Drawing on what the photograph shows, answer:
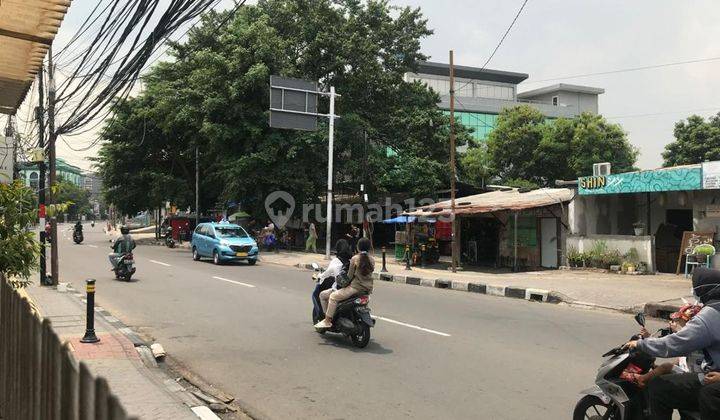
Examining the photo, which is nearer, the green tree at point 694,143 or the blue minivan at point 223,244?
the blue minivan at point 223,244

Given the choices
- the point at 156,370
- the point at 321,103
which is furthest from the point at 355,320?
the point at 321,103

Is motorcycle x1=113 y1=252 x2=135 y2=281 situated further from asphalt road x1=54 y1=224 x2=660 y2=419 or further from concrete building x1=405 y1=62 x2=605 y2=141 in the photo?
concrete building x1=405 y1=62 x2=605 y2=141

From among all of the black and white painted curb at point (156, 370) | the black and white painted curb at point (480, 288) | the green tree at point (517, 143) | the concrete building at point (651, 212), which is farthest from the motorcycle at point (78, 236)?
the concrete building at point (651, 212)

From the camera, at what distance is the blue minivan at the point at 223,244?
21.6m

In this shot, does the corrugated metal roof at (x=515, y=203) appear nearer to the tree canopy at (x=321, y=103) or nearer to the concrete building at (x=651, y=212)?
the concrete building at (x=651, y=212)

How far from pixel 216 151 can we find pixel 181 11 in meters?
24.8

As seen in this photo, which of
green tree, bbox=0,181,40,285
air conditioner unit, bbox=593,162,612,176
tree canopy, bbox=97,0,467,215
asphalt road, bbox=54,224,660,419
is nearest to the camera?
asphalt road, bbox=54,224,660,419

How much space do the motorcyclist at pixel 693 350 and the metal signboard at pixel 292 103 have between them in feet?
61.4

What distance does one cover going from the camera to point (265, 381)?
6.41 meters

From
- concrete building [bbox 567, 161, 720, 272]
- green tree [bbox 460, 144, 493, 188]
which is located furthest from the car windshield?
green tree [bbox 460, 144, 493, 188]

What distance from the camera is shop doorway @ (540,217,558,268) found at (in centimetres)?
2002

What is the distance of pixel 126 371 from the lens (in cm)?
651

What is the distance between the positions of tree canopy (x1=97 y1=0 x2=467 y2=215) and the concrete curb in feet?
35.8

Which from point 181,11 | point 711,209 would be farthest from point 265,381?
point 711,209
